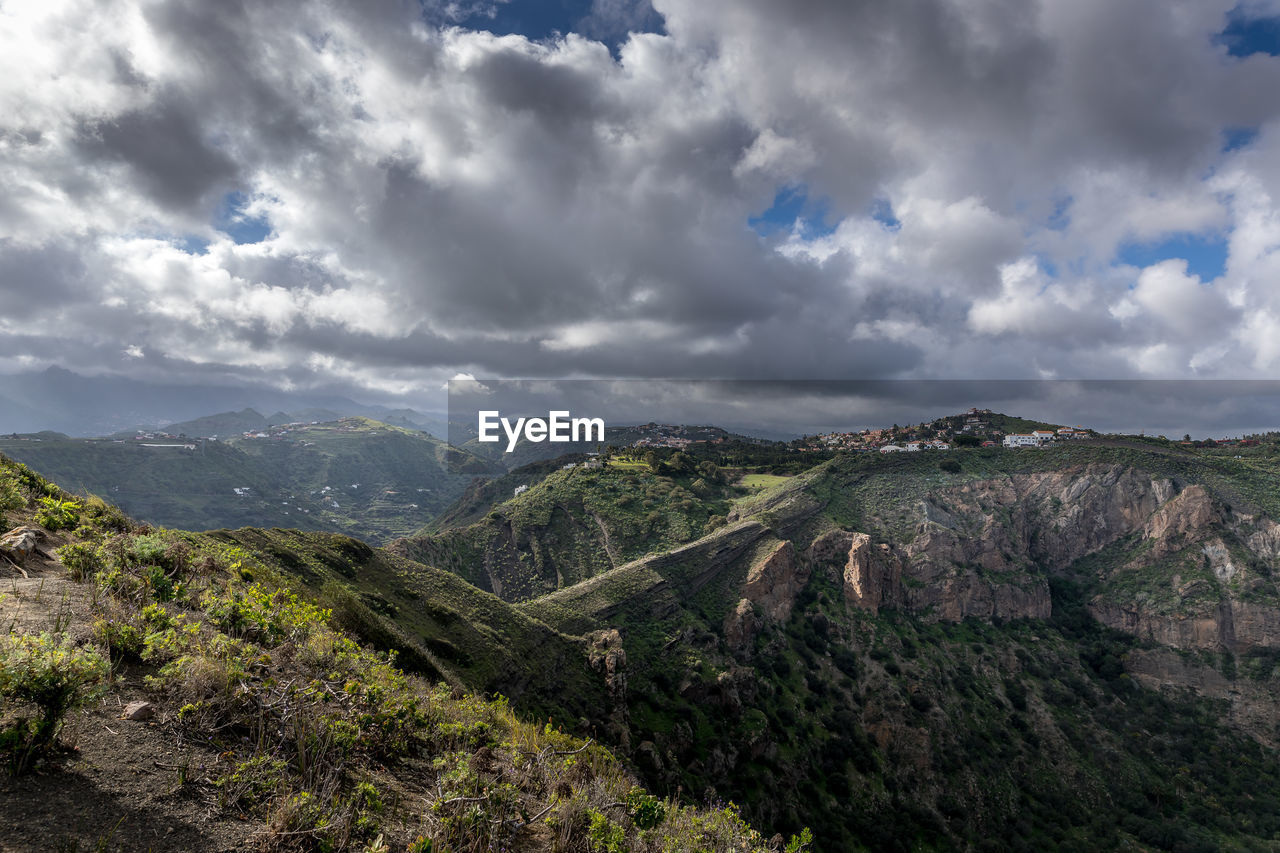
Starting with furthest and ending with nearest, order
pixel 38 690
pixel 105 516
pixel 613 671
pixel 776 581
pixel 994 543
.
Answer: pixel 994 543, pixel 776 581, pixel 613 671, pixel 105 516, pixel 38 690

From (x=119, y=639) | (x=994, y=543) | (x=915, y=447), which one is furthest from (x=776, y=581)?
(x=915, y=447)

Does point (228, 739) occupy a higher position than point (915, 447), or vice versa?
point (228, 739)

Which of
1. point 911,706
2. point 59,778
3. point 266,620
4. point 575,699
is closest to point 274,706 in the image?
point 59,778

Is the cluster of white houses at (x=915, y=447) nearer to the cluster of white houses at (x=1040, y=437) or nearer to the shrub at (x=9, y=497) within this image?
the cluster of white houses at (x=1040, y=437)

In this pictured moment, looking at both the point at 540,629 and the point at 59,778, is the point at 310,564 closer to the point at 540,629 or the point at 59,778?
the point at 540,629

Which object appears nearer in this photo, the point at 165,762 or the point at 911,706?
the point at 165,762

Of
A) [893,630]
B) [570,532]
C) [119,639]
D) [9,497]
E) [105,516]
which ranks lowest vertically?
[893,630]

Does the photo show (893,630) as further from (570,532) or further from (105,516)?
(105,516)

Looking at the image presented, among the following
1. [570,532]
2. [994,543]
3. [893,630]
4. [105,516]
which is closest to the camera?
[105,516]
